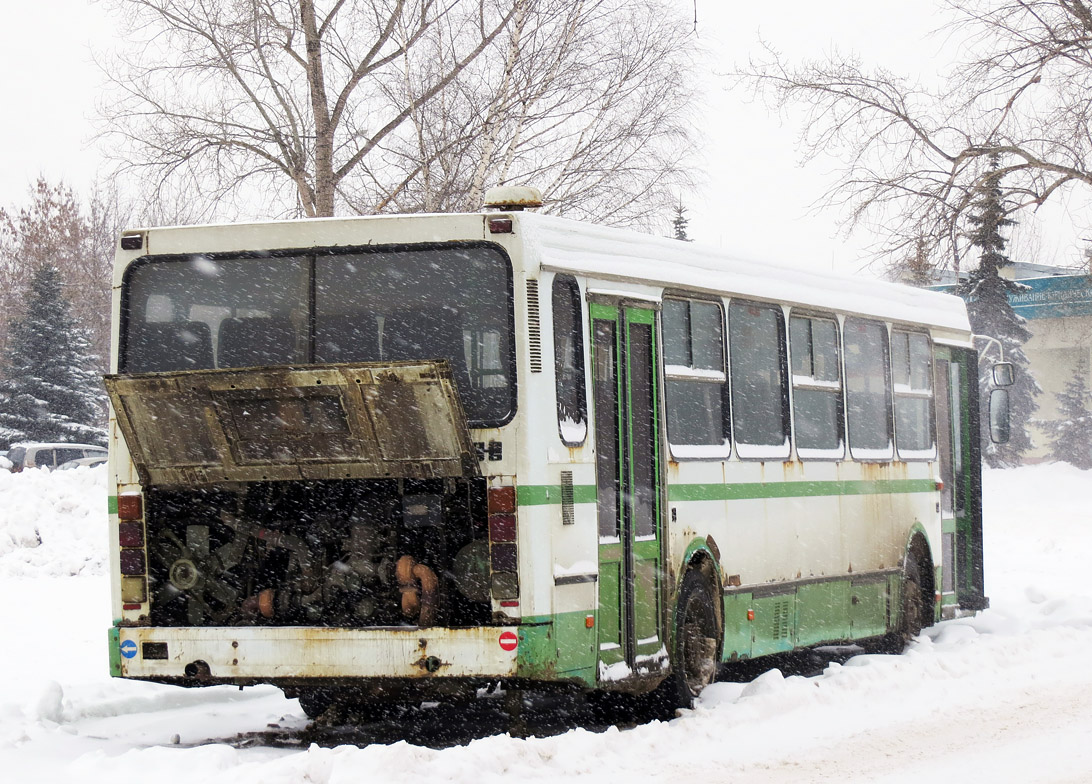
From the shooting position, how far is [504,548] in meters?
8.14

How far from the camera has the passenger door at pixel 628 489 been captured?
29.4 ft

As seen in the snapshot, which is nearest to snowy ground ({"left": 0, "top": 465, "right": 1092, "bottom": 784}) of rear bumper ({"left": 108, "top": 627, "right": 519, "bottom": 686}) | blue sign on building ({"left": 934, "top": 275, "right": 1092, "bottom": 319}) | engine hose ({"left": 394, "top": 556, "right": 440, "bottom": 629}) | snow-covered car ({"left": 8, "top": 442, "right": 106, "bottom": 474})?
rear bumper ({"left": 108, "top": 627, "right": 519, "bottom": 686})

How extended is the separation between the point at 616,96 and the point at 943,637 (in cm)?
1429

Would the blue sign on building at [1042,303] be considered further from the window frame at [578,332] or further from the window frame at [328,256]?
the window frame at [328,256]

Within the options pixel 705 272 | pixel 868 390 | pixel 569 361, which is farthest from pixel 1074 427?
pixel 569 361

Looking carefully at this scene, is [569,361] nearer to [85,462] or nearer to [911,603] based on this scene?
[911,603]

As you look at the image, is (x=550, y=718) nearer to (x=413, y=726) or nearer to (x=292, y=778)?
(x=413, y=726)

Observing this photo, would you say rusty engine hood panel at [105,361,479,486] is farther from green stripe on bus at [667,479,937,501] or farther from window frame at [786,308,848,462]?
window frame at [786,308,848,462]

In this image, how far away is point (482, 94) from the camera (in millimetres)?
25219

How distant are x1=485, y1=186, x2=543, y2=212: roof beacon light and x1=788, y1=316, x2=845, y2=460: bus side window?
3347 millimetres

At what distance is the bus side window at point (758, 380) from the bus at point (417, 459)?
39cm

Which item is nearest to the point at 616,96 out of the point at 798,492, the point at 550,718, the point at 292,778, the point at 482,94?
the point at 482,94

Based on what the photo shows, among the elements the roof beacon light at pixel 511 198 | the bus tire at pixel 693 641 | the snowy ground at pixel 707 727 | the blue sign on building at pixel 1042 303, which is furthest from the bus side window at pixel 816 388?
the blue sign on building at pixel 1042 303

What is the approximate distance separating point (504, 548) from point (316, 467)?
111cm
